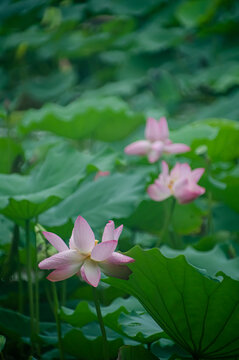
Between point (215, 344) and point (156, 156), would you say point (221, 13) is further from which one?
point (215, 344)

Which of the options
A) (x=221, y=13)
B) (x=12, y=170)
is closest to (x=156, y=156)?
(x=12, y=170)

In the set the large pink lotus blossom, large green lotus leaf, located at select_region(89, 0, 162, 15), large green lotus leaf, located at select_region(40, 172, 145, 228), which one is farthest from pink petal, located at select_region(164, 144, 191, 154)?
large green lotus leaf, located at select_region(89, 0, 162, 15)

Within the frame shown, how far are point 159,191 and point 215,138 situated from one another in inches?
16.5

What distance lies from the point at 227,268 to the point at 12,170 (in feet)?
2.27

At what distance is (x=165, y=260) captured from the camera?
62 cm

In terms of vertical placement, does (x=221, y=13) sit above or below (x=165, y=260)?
below

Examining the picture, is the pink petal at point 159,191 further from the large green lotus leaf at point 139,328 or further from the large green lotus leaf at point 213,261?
the large green lotus leaf at point 139,328

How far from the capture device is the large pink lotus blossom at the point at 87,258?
0.58 m

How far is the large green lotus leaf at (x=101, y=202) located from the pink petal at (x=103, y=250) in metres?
0.38

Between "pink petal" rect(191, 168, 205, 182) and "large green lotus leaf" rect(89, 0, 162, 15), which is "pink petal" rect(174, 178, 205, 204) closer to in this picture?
"pink petal" rect(191, 168, 205, 182)

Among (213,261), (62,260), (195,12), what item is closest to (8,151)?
(213,261)

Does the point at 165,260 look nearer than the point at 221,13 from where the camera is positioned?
Yes

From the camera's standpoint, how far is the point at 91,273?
0.59 metres

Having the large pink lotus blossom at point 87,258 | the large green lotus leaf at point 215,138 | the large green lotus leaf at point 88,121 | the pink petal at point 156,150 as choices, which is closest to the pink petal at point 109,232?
the large pink lotus blossom at point 87,258
